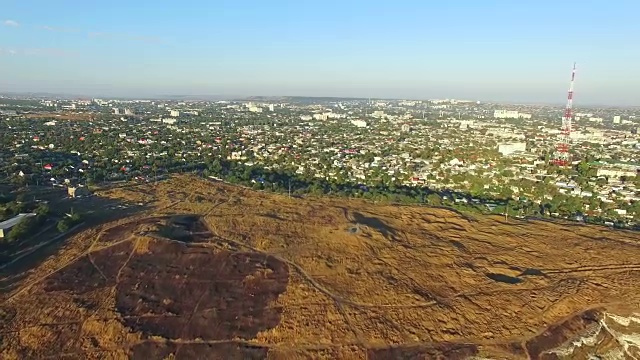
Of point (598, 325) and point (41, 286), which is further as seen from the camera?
point (41, 286)

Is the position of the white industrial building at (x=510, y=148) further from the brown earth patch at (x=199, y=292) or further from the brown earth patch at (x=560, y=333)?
the brown earth patch at (x=199, y=292)

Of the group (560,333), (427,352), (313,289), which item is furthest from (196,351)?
(560,333)

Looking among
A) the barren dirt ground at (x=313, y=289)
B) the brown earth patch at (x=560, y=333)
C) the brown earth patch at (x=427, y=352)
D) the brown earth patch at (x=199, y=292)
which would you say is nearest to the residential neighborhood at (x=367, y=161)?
the barren dirt ground at (x=313, y=289)

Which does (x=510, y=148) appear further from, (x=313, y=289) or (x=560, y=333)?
(x=313, y=289)

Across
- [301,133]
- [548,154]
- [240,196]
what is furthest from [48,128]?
[548,154]

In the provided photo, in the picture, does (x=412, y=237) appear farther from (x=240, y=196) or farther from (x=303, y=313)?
(x=240, y=196)

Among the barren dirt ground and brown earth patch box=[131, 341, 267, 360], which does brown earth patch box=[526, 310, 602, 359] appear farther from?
brown earth patch box=[131, 341, 267, 360]

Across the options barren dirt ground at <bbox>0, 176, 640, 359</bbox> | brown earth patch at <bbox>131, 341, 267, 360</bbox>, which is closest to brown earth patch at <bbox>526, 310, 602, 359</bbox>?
barren dirt ground at <bbox>0, 176, 640, 359</bbox>
